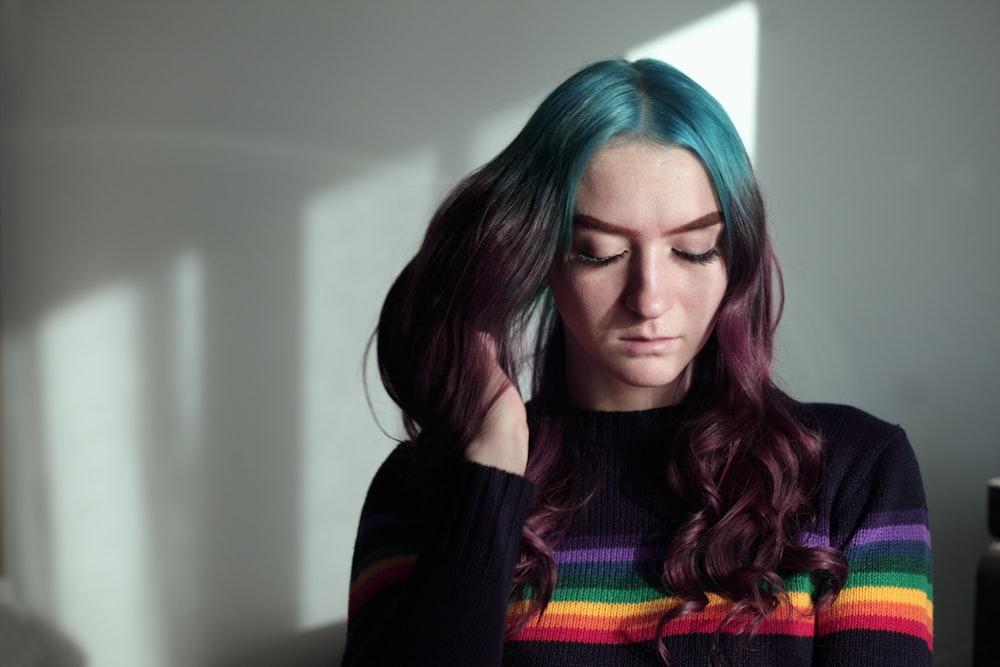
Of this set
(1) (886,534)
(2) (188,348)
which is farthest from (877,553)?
(2) (188,348)

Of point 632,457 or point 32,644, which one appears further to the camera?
point 32,644

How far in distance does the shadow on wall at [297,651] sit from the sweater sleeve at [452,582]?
1.11 metres

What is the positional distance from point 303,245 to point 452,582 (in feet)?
4.07

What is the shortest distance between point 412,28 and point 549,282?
3.69 ft

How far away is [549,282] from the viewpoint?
116cm

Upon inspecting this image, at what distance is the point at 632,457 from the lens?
1206mm

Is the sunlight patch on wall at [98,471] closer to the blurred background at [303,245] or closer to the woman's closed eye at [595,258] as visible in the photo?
the blurred background at [303,245]

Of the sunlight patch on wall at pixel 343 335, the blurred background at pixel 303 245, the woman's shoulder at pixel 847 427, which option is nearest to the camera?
the woman's shoulder at pixel 847 427

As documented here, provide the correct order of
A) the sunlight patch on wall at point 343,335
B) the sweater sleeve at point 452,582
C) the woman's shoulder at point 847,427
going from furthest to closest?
the sunlight patch on wall at point 343,335 → the woman's shoulder at point 847,427 → the sweater sleeve at point 452,582

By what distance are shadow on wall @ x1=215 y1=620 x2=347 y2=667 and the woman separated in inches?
42.7

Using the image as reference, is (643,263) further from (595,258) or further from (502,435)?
(502,435)

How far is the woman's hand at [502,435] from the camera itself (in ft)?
3.58

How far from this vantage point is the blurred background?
6.54ft

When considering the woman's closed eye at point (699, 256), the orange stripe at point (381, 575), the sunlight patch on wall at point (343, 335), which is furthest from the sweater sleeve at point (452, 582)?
the sunlight patch on wall at point (343, 335)
